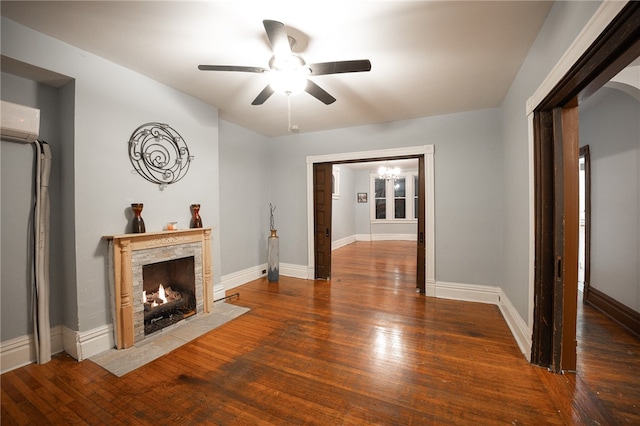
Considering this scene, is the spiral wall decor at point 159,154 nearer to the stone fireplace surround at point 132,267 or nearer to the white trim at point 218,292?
the stone fireplace surround at point 132,267

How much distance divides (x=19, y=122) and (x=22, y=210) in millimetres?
723

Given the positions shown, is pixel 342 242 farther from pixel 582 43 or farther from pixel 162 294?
pixel 582 43

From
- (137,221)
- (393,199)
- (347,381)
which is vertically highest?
(393,199)

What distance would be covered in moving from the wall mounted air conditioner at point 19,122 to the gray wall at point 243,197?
2.08 m

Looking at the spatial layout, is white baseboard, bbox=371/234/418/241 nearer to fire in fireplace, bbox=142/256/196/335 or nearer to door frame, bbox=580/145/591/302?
door frame, bbox=580/145/591/302

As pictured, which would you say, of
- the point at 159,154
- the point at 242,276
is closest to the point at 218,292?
the point at 242,276

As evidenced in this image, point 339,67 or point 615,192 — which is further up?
point 339,67

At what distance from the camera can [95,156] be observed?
2.29m

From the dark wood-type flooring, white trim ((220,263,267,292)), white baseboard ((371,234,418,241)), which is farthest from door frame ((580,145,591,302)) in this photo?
white baseboard ((371,234,418,241))

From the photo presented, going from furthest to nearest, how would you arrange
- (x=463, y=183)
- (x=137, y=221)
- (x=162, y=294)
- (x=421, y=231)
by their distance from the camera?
1. (x=421, y=231)
2. (x=463, y=183)
3. (x=162, y=294)
4. (x=137, y=221)

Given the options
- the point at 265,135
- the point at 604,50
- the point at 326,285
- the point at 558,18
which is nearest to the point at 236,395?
the point at 326,285

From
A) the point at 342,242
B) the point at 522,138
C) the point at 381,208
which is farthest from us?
the point at 381,208

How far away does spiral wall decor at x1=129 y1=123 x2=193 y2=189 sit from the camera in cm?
260

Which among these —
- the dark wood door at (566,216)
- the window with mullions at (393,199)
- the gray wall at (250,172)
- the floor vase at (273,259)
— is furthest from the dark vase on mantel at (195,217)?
the window with mullions at (393,199)
